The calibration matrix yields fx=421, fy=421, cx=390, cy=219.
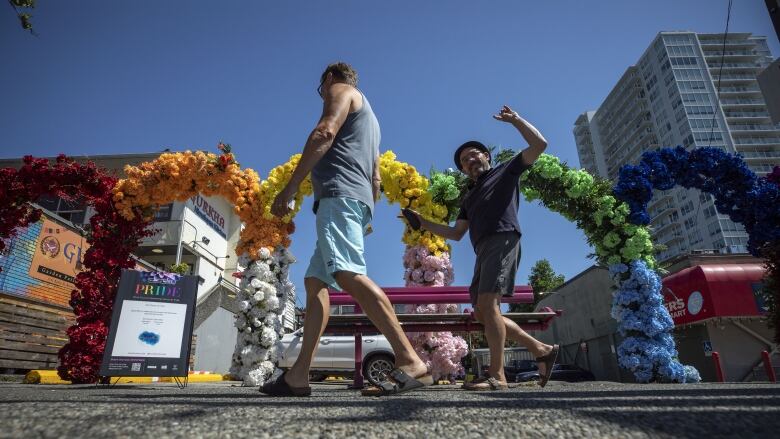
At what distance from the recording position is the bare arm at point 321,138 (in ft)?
8.64

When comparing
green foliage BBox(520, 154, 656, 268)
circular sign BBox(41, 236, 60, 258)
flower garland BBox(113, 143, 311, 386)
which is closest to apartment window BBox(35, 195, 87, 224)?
circular sign BBox(41, 236, 60, 258)

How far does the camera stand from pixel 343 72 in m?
3.25

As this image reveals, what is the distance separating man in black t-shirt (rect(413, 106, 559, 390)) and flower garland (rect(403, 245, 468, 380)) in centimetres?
275

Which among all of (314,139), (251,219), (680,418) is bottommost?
(680,418)

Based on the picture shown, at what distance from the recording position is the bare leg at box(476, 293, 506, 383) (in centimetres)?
346

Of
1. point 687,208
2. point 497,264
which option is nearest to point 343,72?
point 497,264

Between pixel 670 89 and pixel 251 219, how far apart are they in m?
74.7

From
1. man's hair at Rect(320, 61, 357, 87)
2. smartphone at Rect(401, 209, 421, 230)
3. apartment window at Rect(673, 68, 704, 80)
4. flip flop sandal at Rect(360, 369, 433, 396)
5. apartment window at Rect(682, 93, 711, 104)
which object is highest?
apartment window at Rect(673, 68, 704, 80)

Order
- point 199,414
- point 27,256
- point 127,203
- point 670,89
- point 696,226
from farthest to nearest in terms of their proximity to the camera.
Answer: point 670,89 → point 696,226 → point 27,256 → point 127,203 → point 199,414

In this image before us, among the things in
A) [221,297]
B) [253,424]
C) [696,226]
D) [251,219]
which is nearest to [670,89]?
[696,226]

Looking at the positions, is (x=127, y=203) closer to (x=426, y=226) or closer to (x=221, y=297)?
(x=426, y=226)

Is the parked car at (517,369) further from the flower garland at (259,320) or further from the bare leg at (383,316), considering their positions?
the bare leg at (383,316)

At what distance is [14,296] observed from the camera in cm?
1009

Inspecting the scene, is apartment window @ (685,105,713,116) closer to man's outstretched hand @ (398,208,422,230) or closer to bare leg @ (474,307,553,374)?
bare leg @ (474,307,553,374)
